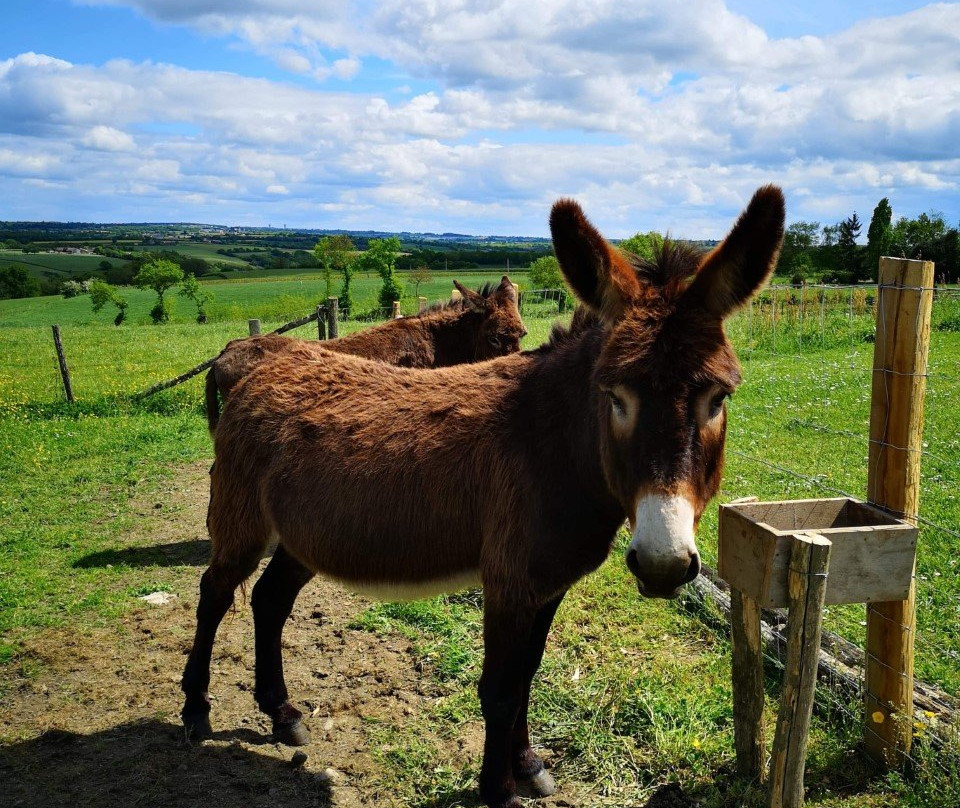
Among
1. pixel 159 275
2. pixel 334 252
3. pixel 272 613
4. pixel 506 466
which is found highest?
pixel 334 252

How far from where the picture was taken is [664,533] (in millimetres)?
2240

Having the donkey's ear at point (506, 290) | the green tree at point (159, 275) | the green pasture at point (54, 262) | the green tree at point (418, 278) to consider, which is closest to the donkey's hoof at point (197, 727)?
the donkey's ear at point (506, 290)

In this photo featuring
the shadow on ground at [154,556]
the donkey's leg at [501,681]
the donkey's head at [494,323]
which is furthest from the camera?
the donkey's head at [494,323]

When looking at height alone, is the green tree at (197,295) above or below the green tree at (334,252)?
below

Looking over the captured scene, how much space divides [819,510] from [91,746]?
4.36 metres

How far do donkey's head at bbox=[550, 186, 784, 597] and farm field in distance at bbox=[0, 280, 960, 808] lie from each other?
76.8 inches

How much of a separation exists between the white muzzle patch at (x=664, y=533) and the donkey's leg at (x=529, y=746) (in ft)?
4.49

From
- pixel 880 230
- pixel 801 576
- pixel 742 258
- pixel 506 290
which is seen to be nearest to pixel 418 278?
pixel 880 230

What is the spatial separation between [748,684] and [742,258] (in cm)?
216

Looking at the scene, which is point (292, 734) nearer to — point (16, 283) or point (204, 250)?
point (16, 283)

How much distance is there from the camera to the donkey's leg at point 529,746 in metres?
3.54

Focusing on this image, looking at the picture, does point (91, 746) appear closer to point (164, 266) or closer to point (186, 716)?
point (186, 716)

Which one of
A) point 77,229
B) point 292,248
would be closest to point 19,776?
point 292,248

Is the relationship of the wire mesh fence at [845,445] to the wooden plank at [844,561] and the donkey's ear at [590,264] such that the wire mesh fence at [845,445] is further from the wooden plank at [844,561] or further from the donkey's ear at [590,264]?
the donkey's ear at [590,264]
